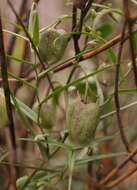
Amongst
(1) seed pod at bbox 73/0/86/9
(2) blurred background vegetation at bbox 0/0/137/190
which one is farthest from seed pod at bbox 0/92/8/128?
(1) seed pod at bbox 73/0/86/9

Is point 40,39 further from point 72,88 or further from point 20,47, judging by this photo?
point 20,47

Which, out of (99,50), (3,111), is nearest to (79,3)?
(99,50)

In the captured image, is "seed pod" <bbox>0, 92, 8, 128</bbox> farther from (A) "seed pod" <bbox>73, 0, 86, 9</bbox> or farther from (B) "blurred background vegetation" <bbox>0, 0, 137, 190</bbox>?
(A) "seed pod" <bbox>73, 0, 86, 9</bbox>

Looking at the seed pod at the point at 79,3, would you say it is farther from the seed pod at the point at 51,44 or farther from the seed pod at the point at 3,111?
the seed pod at the point at 3,111

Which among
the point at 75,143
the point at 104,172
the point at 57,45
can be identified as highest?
the point at 57,45

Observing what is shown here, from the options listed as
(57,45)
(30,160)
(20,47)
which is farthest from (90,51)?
(20,47)

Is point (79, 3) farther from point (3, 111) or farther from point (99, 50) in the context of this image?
point (3, 111)

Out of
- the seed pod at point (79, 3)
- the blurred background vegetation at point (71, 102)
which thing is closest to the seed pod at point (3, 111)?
the blurred background vegetation at point (71, 102)
